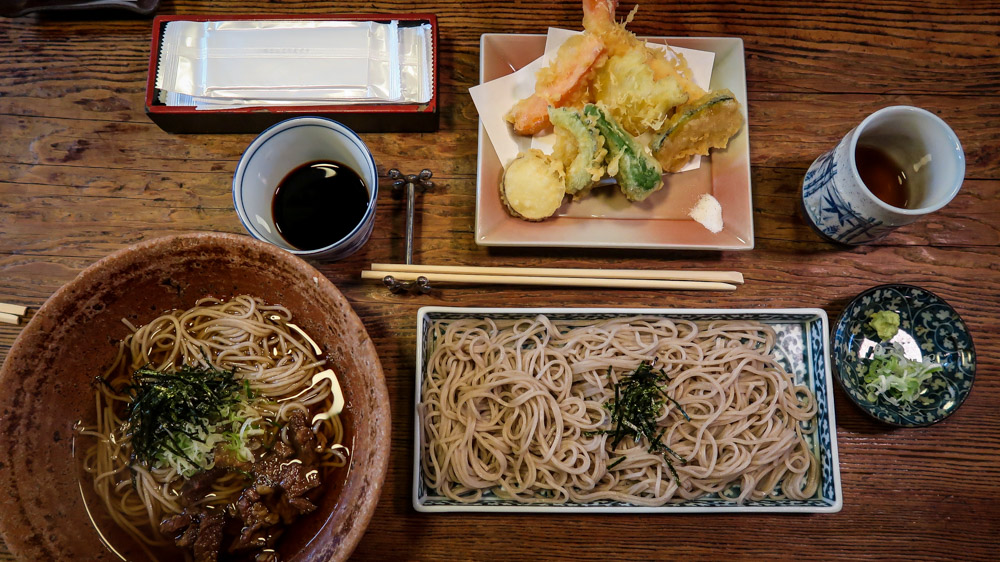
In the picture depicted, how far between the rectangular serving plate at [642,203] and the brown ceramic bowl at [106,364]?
700mm

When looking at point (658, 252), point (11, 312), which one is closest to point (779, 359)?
point (658, 252)

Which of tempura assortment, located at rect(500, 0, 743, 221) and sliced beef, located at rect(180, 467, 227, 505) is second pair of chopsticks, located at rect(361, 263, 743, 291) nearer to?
tempura assortment, located at rect(500, 0, 743, 221)

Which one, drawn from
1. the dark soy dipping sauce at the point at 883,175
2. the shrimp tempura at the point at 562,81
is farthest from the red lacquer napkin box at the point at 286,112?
the dark soy dipping sauce at the point at 883,175

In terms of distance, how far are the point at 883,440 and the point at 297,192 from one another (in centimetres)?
231

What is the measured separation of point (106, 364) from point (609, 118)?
1.84 metres

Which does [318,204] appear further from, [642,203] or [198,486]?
[642,203]

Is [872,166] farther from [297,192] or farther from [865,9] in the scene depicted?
[297,192]

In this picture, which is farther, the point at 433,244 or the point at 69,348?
the point at 433,244

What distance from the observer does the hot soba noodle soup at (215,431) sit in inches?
68.8

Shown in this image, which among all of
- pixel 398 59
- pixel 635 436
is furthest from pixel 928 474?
pixel 398 59

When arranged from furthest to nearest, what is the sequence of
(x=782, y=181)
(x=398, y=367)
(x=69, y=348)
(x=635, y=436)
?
(x=782, y=181) < (x=398, y=367) < (x=635, y=436) < (x=69, y=348)

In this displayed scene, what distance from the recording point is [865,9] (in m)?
2.44

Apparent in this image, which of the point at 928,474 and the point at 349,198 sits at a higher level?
the point at 349,198

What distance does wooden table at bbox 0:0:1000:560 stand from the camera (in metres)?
2.11
